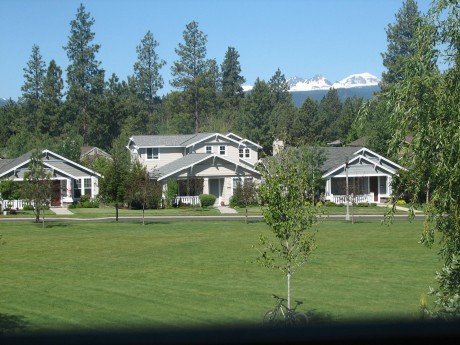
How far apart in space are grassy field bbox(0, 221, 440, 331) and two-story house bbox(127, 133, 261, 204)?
73.4 ft

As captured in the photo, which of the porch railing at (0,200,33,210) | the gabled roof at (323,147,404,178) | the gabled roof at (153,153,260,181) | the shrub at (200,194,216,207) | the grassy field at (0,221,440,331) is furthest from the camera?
the gabled roof at (323,147,404,178)

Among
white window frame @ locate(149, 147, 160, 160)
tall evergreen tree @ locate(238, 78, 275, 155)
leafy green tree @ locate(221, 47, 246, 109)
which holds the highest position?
leafy green tree @ locate(221, 47, 246, 109)

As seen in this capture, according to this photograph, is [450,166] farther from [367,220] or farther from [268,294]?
[367,220]

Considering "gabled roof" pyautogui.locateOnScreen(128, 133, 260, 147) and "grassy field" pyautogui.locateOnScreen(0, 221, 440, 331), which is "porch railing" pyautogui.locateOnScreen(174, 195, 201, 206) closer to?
"gabled roof" pyautogui.locateOnScreen(128, 133, 260, 147)

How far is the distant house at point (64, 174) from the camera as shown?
57.7 m

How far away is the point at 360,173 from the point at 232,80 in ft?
267

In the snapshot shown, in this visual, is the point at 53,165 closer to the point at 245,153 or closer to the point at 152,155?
the point at 152,155

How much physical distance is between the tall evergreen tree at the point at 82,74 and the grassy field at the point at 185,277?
6220 cm

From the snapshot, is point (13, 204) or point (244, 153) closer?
point (13, 204)

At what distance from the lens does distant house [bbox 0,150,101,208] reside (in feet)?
189

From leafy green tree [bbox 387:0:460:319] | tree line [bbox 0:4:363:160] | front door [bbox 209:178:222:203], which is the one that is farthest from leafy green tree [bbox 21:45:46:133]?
leafy green tree [bbox 387:0:460:319]

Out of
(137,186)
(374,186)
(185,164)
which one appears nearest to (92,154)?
(185,164)

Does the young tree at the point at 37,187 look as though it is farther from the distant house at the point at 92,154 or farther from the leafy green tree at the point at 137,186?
the distant house at the point at 92,154

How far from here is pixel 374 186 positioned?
64.9m
